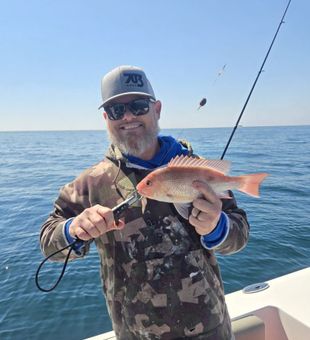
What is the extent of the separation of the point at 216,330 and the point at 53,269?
6503 mm

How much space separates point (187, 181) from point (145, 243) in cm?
57

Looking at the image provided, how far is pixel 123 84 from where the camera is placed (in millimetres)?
2607

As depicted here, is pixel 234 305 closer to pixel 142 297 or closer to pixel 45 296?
pixel 142 297

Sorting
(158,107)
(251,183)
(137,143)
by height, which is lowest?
(251,183)

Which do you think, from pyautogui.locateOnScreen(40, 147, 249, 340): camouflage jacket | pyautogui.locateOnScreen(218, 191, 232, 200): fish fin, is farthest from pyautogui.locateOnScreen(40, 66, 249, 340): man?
pyautogui.locateOnScreen(218, 191, 232, 200): fish fin

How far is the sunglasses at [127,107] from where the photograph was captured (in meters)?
2.62

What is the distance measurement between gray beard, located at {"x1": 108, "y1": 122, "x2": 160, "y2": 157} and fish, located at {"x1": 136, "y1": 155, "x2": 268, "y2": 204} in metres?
0.41

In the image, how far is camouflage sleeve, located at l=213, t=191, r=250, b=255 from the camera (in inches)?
94.3

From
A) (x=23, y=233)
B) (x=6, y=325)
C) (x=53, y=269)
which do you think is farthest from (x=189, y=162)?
(x=23, y=233)

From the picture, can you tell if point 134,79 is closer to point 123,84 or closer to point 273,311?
point 123,84

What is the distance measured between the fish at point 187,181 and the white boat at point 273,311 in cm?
208

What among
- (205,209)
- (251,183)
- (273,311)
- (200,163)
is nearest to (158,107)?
(200,163)

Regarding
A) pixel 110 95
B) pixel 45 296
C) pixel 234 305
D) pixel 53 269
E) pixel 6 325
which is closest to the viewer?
pixel 110 95

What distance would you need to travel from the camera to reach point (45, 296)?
22.9 feet
